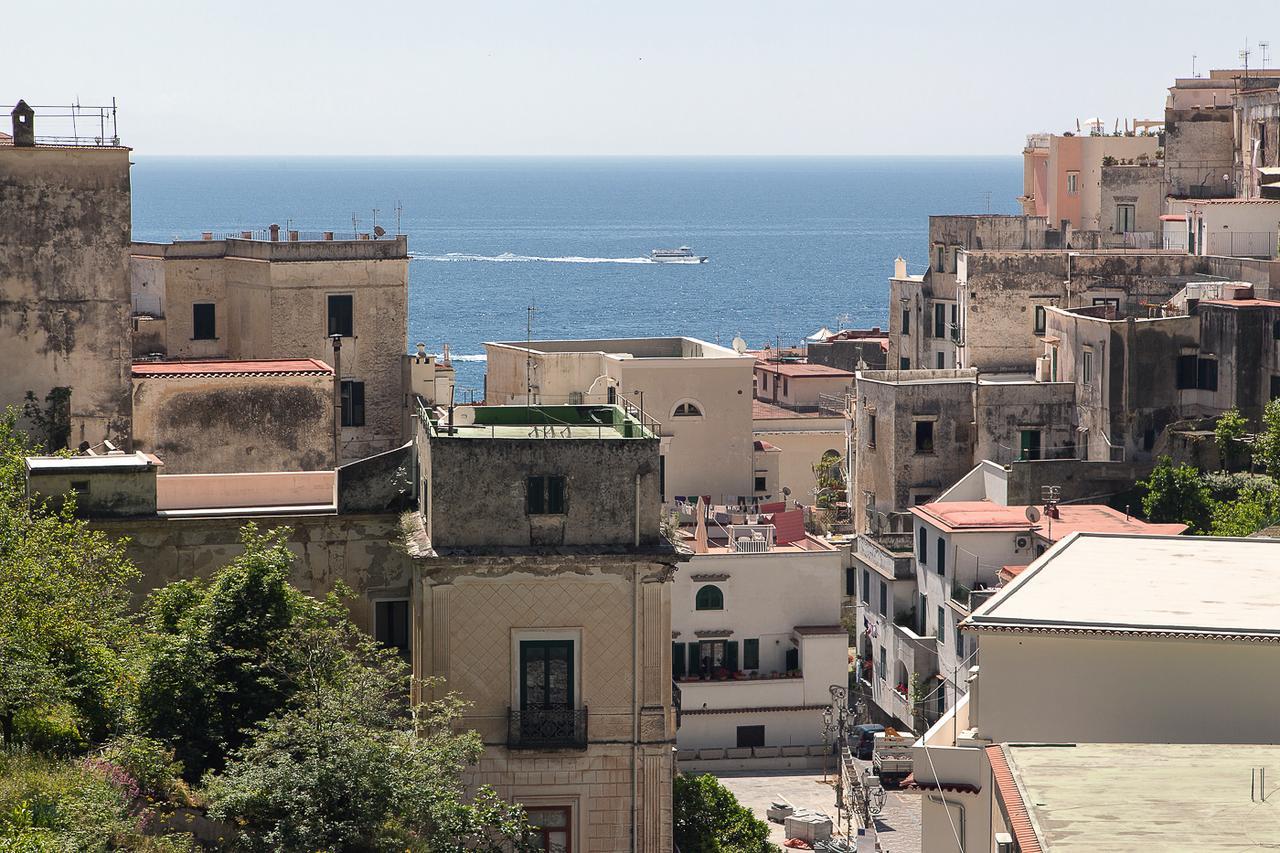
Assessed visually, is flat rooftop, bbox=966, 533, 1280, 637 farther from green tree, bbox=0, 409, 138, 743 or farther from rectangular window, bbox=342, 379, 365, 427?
rectangular window, bbox=342, 379, 365, 427

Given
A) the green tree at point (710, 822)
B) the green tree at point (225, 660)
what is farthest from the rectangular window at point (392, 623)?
the green tree at point (710, 822)

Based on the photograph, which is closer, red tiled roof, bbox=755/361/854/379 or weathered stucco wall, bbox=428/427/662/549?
weathered stucco wall, bbox=428/427/662/549

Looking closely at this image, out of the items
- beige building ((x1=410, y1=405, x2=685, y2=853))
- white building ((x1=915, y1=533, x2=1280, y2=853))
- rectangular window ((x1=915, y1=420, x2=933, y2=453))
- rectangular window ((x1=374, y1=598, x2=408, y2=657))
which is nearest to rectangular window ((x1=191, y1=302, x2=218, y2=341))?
rectangular window ((x1=915, y1=420, x2=933, y2=453))

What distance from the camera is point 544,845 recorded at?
89.3ft

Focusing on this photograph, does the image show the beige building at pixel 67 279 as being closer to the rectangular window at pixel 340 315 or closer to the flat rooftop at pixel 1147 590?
the rectangular window at pixel 340 315

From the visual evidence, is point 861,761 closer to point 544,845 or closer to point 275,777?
point 544,845

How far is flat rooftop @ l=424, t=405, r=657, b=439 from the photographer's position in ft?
93.8

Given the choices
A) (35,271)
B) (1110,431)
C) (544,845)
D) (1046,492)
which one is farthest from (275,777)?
(1110,431)

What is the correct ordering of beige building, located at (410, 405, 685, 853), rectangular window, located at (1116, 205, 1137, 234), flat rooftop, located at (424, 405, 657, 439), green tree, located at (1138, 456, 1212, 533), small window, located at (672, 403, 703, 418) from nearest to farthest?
beige building, located at (410, 405, 685, 853), flat rooftop, located at (424, 405, 657, 439), green tree, located at (1138, 456, 1212, 533), small window, located at (672, 403, 703, 418), rectangular window, located at (1116, 205, 1137, 234)

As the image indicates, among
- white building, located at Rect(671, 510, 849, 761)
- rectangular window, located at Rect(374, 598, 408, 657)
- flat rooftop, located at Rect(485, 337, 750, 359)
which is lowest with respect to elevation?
white building, located at Rect(671, 510, 849, 761)

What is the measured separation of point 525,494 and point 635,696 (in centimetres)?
283

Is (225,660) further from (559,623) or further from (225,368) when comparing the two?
(225,368)

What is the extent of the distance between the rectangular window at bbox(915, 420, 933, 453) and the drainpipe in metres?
31.7

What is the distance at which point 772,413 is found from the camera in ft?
255
